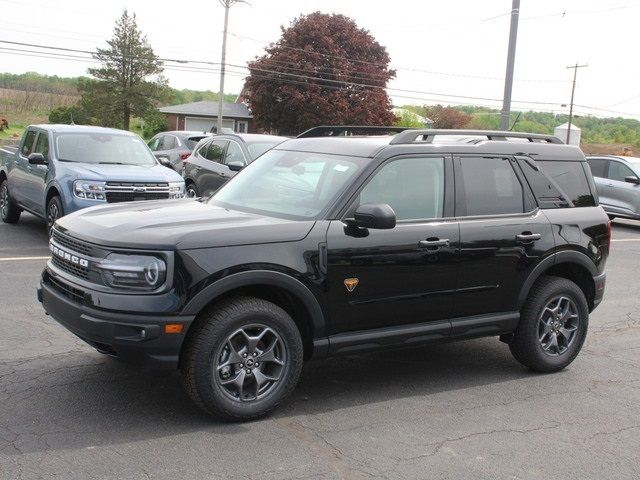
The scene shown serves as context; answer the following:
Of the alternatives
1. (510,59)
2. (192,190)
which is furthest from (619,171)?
(192,190)

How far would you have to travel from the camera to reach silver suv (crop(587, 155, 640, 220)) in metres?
19.0

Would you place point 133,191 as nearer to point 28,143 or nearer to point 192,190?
point 28,143

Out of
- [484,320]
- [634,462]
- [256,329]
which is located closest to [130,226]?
[256,329]

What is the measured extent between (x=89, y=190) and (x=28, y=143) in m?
2.68

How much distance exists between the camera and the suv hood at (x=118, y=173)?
36.1 feet

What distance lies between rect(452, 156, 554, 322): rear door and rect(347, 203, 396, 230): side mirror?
0.82 m

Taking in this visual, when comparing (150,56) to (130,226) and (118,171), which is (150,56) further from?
(130,226)

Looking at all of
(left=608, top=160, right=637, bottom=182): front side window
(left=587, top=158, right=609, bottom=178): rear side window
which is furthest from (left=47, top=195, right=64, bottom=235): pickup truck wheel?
(left=608, top=160, right=637, bottom=182): front side window

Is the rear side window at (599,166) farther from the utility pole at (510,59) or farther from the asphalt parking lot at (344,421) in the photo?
the asphalt parking lot at (344,421)

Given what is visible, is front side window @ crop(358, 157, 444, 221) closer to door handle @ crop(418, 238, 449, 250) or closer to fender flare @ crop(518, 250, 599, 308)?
door handle @ crop(418, 238, 449, 250)

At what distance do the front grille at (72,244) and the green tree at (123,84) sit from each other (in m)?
68.1

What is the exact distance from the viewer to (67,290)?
4.91 meters

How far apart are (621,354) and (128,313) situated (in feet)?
15.4

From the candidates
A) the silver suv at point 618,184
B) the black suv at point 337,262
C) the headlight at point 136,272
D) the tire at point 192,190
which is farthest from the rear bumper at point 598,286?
Result: the silver suv at point 618,184
